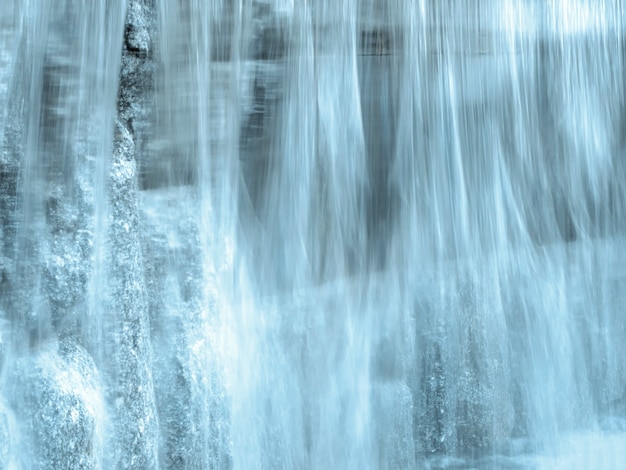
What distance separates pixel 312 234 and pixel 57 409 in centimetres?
120

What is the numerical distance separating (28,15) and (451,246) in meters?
1.95

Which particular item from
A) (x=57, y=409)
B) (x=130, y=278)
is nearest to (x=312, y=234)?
(x=130, y=278)

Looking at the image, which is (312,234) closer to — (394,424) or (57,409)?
(394,424)

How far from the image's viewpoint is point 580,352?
163 inches

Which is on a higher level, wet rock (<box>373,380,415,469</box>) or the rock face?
the rock face

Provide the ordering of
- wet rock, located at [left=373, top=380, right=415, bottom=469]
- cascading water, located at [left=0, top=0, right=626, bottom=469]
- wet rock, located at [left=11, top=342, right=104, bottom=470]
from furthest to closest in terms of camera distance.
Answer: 1. wet rock, located at [left=373, top=380, right=415, bottom=469]
2. cascading water, located at [left=0, top=0, right=626, bottom=469]
3. wet rock, located at [left=11, top=342, right=104, bottom=470]

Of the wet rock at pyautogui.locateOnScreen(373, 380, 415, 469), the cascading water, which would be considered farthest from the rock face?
the wet rock at pyautogui.locateOnScreen(373, 380, 415, 469)

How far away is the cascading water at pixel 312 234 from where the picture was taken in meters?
2.57

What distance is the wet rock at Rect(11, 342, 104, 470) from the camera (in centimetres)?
247

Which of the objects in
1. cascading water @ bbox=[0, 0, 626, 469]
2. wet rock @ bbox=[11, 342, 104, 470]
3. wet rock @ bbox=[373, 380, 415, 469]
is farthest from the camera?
wet rock @ bbox=[373, 380, 415, 469]

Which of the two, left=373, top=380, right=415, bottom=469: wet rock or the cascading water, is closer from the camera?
the cascading water

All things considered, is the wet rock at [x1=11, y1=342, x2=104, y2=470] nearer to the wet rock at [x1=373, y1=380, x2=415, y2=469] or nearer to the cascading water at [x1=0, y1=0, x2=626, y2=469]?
the cascading water at [x1=0, y1=0, x2=626, y2=469]

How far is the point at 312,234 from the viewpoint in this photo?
3.31 metres

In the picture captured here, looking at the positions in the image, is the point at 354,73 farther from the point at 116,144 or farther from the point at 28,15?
the point at 28,15
